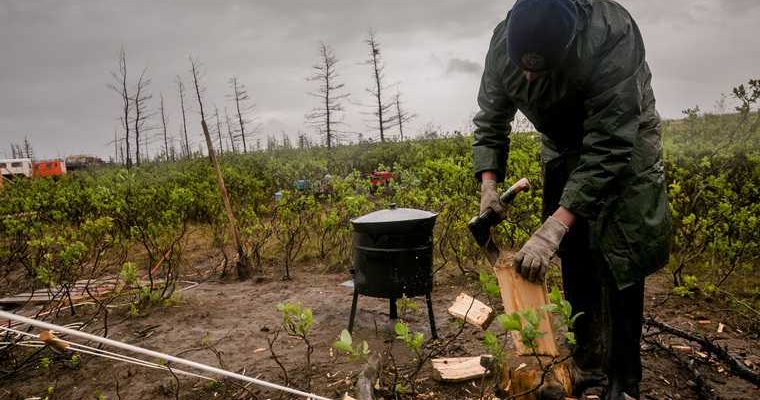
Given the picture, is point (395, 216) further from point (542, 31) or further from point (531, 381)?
point (542, 31)

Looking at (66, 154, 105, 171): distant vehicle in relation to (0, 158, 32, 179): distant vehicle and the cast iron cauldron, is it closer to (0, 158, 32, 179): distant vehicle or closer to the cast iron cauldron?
(0, 158, 32, 179): distant vehicle

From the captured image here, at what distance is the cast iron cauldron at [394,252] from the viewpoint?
3660mm

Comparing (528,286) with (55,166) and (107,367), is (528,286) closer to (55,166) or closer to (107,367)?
(107,367)

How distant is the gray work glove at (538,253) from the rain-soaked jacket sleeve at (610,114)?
0.15 metres

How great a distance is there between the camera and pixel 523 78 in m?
2.42

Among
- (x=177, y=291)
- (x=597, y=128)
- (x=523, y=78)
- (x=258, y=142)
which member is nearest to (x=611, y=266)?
(x=597, y=128)

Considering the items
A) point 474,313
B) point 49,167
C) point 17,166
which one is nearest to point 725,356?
point 474,313

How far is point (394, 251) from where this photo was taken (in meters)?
3.66

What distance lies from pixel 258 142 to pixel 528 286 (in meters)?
32.7

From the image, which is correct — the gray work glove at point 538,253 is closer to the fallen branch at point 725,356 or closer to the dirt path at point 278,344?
the dirt path at point 278,344

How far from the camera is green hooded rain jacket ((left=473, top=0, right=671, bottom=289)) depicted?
211cm

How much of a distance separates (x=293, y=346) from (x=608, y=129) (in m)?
2.99

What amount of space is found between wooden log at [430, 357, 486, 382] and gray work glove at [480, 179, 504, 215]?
3.64ft

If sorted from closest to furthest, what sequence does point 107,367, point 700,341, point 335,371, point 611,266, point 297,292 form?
point 611,266, point 700,341, point 335,371, point 107,367, point 297,292
